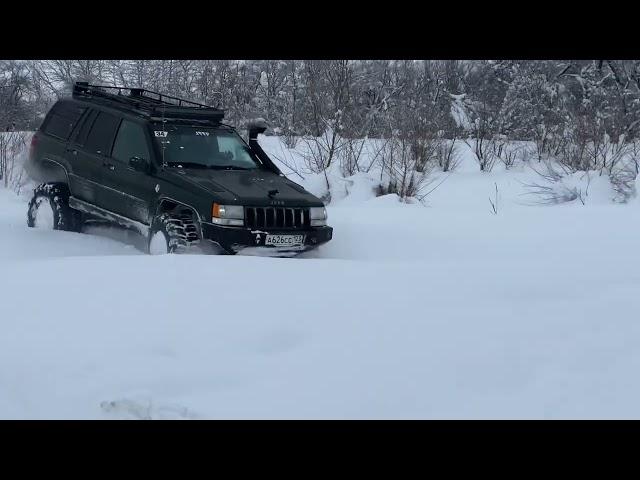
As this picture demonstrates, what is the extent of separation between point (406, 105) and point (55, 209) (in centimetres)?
1291

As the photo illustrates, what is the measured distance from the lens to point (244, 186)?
9.11 m

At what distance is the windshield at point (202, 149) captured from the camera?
959 centimetres

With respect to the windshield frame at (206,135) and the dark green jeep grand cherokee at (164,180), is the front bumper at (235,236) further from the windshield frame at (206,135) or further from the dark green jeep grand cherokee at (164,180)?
the windshield frame at (206,135)

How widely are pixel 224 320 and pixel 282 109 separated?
27.8m

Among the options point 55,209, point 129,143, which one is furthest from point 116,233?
point 129,143

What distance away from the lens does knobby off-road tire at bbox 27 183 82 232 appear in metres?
10.2

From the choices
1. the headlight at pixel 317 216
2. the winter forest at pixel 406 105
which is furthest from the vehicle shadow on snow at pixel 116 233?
the winter forest at pixel 406 105

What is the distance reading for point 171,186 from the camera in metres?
9.05

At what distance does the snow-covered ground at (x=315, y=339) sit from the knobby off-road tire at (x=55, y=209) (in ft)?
11.6

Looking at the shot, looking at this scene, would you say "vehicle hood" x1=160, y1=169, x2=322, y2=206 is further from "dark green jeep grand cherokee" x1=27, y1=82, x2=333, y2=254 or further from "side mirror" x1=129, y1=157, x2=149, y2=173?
"side mirror" x1=129, y1=157, x2=149, y2=173

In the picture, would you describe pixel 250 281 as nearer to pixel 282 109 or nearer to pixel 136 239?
pixel 136 239

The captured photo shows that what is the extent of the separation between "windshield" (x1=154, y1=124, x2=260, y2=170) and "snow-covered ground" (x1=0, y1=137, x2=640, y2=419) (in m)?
2.90

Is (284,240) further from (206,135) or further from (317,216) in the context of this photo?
(206,135)

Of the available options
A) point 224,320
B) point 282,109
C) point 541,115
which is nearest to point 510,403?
point 224,320
